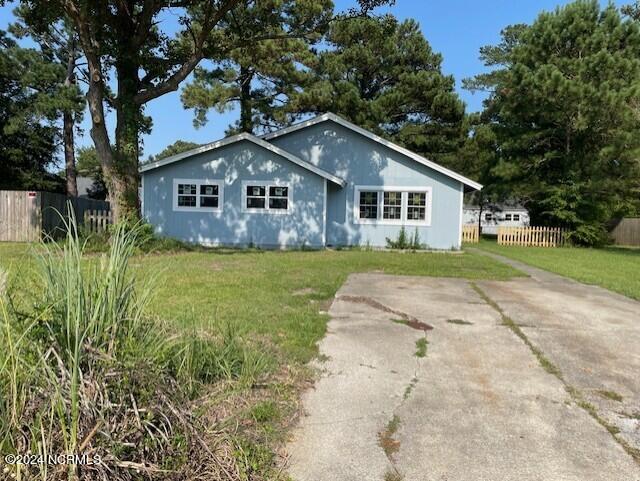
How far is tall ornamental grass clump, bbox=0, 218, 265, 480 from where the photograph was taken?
221 centimetres

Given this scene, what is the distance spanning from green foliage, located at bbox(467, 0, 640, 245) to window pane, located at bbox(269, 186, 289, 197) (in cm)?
1448

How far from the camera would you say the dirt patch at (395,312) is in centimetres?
621

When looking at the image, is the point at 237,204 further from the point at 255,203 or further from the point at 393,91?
the point at 393,91

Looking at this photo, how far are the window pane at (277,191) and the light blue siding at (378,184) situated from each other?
1908mm

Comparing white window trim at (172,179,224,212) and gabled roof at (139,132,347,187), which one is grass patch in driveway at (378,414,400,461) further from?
white window trim at (172,179,224,212)

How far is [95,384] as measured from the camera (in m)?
2.34

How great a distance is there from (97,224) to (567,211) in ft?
72.2

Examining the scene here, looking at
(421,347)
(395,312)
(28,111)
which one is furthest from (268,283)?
(28,111)

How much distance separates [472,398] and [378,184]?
1522 centimetres

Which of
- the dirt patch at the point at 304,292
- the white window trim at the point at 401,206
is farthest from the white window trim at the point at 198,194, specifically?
the dirt patch at the point at 304,292

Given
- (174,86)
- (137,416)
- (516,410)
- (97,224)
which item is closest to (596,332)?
(516,410)

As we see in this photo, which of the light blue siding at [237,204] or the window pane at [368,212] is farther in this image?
the window pane at [368,212]

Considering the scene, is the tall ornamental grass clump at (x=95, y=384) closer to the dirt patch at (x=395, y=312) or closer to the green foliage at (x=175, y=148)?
the dirt patch at (x=395, y=312)

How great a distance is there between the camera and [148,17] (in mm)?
14164
